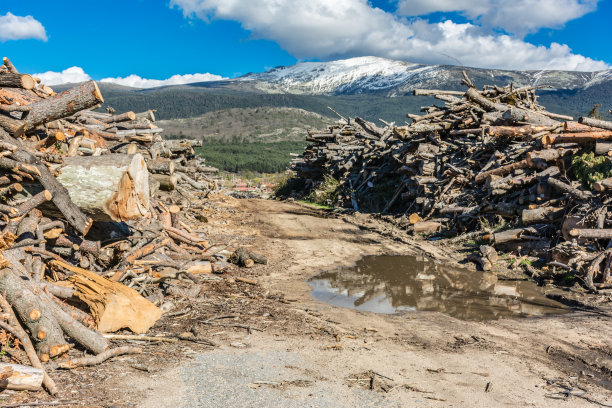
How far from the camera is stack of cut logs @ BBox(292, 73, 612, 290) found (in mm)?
8789

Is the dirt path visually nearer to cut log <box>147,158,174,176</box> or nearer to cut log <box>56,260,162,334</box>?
cut log <box>56,260,162,334</box>

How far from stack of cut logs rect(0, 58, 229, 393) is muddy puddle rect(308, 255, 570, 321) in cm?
275

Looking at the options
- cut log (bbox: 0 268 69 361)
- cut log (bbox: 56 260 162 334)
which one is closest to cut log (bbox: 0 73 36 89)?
cut log (bbox: 56 260 162 334)

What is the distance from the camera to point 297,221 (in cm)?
1550

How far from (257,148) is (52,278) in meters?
66.5

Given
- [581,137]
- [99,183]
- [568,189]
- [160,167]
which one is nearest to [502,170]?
[581,137]

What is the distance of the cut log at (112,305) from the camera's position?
4.88 m

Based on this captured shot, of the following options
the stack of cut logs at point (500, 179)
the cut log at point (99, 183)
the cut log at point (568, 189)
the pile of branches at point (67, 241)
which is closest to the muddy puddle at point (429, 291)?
the stack of cut logs at point (500, 179)

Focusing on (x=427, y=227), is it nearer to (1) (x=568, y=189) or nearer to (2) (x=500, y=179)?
(2) (x=500, y=179)

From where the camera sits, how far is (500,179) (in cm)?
1192

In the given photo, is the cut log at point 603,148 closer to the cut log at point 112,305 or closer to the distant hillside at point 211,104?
the cut log at point 112,305

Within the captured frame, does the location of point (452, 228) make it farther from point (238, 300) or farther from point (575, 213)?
point (238, 300)

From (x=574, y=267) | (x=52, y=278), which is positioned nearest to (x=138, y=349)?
(x=52, y=278)

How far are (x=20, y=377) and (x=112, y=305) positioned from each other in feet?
4.63
